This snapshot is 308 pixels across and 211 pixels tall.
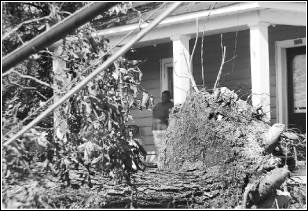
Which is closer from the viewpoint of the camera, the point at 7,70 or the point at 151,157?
the point at 7,70

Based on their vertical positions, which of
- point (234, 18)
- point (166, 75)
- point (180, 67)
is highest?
point (234, 18)

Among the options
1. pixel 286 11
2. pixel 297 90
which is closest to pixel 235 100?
pixel 286 11

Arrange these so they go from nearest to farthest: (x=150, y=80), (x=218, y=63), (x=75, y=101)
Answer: (x=75, y=101) < (x=218, y=63) < (x=150, y=80)

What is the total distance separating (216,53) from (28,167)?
352 inches

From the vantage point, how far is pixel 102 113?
19.1 feet

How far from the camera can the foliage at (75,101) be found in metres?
5.57

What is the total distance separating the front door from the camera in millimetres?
12125

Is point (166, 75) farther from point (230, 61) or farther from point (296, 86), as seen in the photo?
point (296, 86)

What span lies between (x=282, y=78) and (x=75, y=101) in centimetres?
722

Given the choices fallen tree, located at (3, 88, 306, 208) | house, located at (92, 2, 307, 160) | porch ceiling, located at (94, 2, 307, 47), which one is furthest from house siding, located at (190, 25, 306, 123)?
fallen tree, located at (3, 88, 306, 208)

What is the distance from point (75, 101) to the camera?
19.0 ft

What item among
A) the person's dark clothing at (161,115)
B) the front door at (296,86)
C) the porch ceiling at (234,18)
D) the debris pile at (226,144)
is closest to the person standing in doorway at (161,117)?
the person's dark clothing at (161,115)

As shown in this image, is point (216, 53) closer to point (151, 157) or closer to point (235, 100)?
point (151, 157)

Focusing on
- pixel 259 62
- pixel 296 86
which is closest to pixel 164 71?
pixel 296 86
